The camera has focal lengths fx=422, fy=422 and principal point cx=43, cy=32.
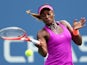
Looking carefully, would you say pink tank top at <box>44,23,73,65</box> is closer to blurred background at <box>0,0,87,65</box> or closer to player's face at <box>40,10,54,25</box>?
player's face at <box>40,10,54,25</box>

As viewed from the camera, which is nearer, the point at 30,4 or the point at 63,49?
the point at 63,49

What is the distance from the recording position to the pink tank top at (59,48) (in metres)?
3.22

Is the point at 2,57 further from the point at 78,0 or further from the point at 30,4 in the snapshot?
the point at 78,0

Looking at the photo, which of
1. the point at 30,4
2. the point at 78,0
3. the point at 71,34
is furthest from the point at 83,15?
the point at 71,34

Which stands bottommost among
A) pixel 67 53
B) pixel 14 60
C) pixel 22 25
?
pixel 67 53

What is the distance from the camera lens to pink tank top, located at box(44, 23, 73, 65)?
322cm

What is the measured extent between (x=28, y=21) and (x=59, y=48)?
140 cm

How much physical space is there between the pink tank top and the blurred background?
1.29 meters

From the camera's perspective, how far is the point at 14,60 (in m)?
4.55

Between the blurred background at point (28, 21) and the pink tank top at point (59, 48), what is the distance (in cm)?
129

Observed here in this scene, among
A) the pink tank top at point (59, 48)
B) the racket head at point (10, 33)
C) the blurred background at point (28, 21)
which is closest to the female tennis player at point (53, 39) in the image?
the pink tank top at point (59, 48)

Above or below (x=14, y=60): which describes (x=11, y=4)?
above

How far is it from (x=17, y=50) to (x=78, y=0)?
85 centimetres

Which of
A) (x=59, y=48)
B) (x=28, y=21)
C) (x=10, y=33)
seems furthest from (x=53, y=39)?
(x=28, y=21)
